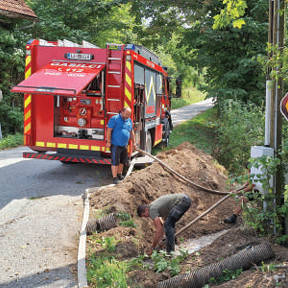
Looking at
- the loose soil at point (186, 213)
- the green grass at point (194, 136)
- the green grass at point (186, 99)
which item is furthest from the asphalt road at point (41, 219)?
the green grass at point (186, 99)

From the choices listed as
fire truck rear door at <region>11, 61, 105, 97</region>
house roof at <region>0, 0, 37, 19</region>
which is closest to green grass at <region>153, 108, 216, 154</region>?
fire truck rear door at <region>11, 61, 105, 97</region>

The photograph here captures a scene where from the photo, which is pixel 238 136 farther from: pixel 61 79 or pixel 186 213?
pixel 61 79

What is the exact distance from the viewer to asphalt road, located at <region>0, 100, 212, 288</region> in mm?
4547

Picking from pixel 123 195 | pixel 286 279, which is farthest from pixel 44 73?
pixel 286 279

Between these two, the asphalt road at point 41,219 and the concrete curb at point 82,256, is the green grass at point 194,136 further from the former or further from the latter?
the concrete curb at point 82,256

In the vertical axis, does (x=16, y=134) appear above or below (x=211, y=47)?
below

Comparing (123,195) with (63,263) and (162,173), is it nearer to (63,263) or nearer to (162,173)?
(162,173)

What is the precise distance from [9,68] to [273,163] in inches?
581

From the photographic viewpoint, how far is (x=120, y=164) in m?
8.71

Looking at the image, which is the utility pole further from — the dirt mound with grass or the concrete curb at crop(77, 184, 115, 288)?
the concrete curb at crop(77, 184, 115, 288)

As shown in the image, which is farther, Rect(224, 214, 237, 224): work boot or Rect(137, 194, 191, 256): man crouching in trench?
Rect(224, 214, 237, 224): work boot

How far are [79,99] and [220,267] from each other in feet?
19.1

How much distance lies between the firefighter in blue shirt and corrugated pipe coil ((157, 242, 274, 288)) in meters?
4.39

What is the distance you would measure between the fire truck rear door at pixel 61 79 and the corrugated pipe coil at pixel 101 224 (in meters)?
2.81
